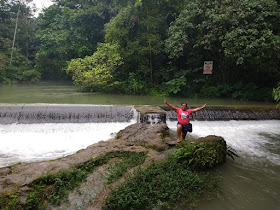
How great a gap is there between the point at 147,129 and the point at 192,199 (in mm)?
3414

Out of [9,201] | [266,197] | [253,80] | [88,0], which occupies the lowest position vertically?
[266,197]

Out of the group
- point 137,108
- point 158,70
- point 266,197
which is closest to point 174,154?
point 266,197

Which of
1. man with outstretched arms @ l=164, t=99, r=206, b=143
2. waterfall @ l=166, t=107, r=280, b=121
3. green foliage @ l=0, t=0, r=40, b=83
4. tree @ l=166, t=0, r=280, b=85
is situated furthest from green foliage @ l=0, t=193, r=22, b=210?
green foliage @ l=0, t=0, r=40, b=83

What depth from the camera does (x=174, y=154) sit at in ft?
16.0

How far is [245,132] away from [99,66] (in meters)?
10.4

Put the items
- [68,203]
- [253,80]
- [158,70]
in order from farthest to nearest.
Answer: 1. [158,70]
2. [253,80]
3. [68,203]

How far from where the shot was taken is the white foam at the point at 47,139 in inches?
247

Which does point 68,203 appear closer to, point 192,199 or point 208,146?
point 192,199

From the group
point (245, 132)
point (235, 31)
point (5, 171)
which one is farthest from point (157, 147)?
point (235, 31)

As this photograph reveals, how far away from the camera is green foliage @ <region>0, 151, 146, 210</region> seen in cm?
324

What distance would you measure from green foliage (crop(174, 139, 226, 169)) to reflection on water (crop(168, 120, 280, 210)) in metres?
0.32

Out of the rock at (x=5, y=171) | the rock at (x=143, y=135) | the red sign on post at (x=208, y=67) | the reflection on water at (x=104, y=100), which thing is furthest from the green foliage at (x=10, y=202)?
the red sign on post at (x=208, y=67)

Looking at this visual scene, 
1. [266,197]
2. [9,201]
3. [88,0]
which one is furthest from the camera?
[88,0]

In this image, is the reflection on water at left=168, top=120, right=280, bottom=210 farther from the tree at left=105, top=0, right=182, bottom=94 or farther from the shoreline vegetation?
the tree at left=105, top=0, right=182, bottom=94
